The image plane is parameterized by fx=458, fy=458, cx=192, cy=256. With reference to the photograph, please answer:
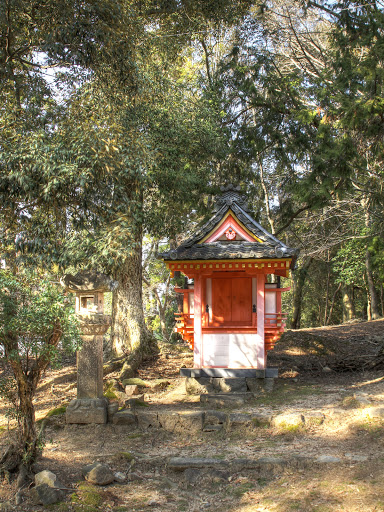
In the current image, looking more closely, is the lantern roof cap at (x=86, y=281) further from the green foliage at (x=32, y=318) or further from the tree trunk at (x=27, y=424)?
the tree trunk at (x=27, y=424)

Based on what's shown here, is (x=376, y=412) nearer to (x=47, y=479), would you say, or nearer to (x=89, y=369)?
(x=89, y=369)

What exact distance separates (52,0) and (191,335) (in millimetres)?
7453

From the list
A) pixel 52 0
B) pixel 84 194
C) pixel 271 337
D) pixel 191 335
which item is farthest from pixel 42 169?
pixel 271 337

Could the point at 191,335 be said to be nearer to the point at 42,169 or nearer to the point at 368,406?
the point at 368,406

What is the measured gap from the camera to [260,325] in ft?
34.0

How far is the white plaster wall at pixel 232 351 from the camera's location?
10414mm

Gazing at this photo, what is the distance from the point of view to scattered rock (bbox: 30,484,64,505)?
4.93 meters

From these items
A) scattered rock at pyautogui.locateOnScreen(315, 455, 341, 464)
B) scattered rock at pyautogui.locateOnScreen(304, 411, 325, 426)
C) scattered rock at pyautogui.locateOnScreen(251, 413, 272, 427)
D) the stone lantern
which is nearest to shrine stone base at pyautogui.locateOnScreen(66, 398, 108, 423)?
the stone lantern

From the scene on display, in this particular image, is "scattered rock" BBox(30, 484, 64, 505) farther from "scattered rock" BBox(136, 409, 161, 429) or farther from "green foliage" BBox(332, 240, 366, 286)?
"green foliage" BBox(332, 240, 366, 286)

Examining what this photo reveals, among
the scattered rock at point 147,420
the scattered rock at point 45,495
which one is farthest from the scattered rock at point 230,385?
the scattered rock at point 45,495

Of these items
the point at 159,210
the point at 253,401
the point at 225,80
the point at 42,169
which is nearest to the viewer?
the point at 42,169

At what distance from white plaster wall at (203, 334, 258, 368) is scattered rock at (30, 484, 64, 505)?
5.77 metres

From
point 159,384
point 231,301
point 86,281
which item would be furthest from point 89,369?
point 231,301

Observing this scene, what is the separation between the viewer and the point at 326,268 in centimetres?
2677
